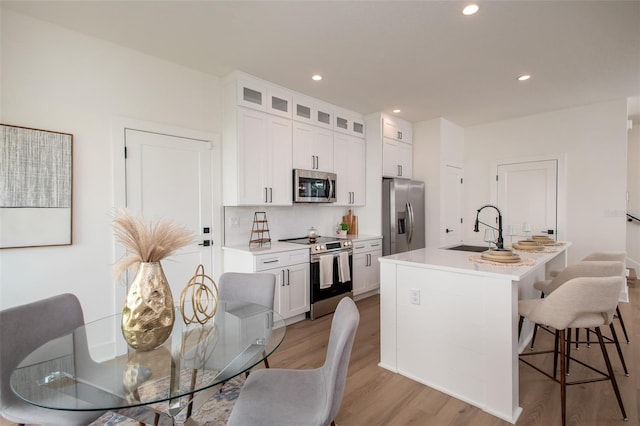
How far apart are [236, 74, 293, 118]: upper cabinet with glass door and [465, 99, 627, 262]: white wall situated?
3.75 m

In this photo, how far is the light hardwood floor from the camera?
1.95 metres

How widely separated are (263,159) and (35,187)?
198 centimetres

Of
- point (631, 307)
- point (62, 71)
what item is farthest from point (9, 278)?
point (631, 307)

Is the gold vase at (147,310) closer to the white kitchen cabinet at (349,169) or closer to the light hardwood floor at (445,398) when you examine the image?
the light hardwood floor at (445,398)

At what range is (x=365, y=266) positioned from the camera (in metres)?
4.45

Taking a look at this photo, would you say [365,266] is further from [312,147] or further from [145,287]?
[145,287]

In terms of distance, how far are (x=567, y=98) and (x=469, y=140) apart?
5.21 ft

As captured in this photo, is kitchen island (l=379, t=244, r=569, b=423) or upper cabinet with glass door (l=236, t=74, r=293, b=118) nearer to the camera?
kitchen island (l=379, t=244, r=569, b=423)

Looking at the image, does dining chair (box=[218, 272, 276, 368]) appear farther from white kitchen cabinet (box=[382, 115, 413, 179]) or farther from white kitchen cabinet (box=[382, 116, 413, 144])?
white kitchen cabinet (box=[382, 116, 413, 144])

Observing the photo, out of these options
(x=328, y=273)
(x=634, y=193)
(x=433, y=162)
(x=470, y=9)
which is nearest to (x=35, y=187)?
(x=328, y=273)

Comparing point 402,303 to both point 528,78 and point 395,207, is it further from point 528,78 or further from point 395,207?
point 528,78

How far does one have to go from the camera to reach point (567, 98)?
13.6ft

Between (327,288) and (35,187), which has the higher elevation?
(35,187)

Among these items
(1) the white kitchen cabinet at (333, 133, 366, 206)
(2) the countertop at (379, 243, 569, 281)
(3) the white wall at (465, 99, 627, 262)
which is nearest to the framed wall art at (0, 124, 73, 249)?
(2) the countertop at (379, 243, 569, 281)
